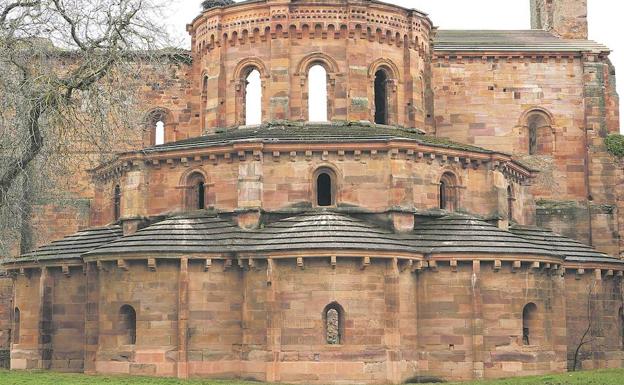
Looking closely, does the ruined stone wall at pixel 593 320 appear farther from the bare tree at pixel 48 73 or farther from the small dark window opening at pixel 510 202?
the bare tree at pixel 48 73

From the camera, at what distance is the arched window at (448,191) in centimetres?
3838

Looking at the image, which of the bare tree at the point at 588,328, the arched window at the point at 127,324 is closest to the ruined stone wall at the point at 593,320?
the bare tree at the point at 588,328

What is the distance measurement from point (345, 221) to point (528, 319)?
722 cm

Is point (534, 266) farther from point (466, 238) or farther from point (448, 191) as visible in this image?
point (448, 191)

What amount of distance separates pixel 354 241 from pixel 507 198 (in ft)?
30.8

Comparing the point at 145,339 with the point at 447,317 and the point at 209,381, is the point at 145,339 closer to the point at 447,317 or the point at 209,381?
the point at 209,381

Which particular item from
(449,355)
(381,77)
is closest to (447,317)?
(449,355)

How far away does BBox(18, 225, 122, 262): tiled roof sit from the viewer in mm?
39375

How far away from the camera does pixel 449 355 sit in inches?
1371

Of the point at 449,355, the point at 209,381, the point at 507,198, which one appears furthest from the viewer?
the point at 507,198

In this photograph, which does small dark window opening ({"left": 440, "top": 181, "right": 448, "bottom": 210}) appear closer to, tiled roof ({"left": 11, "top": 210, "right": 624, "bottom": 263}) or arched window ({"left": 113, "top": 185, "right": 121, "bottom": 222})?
tiled roof ({"left": 11, "top": 210, "right": 624, "bottom": 263})

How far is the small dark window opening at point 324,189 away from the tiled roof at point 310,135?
56.9 inches

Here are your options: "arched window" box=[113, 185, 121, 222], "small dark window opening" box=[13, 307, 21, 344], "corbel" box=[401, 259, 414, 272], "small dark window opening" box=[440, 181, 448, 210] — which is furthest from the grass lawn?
"arched window" box=[113, 185, 121, 222]

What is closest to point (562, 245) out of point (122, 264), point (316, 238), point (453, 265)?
point (453, 265)
